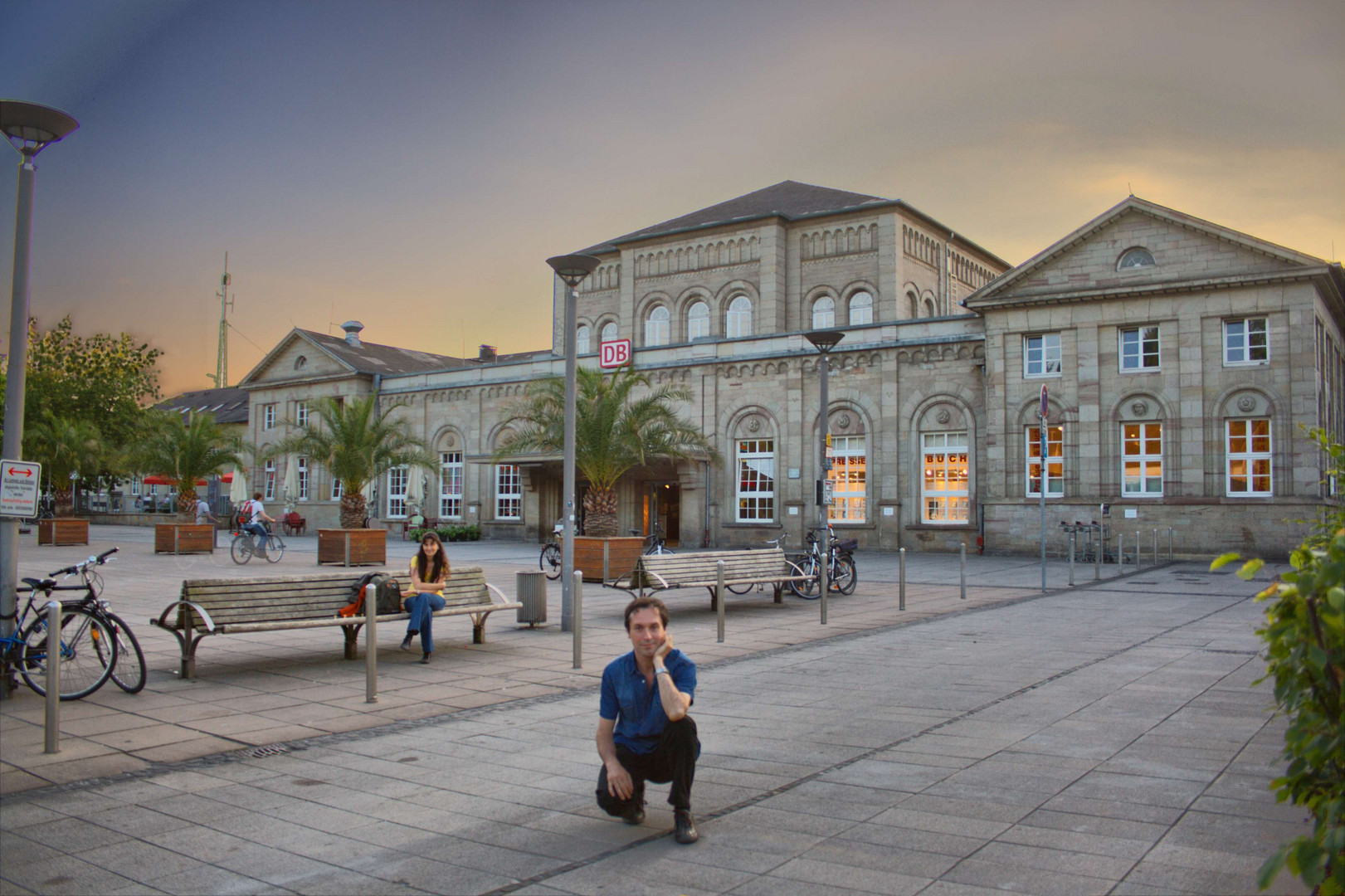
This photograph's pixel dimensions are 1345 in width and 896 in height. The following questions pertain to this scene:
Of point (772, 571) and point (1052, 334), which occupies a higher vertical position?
point (1052, 334)

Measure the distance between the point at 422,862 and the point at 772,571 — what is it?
1171 cm

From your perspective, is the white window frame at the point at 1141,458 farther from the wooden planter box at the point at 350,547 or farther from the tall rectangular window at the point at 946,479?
the wooden planter box at the point at 350,547

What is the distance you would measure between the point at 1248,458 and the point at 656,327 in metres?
24.2

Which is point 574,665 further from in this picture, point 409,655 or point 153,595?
point 153,595

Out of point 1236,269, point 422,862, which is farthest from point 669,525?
point 422,862

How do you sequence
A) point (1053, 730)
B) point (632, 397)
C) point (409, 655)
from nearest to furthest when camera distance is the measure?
point (1053, 730)
point (409, 655)
point (632, 397)

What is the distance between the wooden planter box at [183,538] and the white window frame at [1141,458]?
26565mm

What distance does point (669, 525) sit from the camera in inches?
1663

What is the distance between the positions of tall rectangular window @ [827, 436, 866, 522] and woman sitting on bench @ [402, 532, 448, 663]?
1010 inches

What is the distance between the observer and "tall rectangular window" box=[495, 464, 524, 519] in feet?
146

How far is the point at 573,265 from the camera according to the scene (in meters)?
13.6

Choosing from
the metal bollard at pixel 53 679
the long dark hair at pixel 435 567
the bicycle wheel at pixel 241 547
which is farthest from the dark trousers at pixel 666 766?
the bicycle wheel at pixel 241 547

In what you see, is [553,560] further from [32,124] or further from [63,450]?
[63,450]

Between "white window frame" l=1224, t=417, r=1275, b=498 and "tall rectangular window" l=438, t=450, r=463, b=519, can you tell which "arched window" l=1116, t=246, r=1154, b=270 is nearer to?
"white window frame" l=1224, t=417, r=1275, b=498
